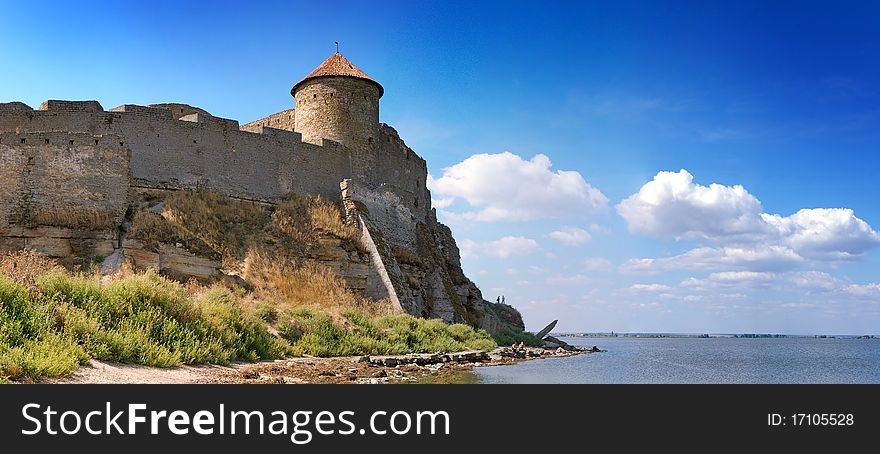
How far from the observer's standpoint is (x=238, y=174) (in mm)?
21859

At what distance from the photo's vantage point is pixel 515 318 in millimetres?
35156

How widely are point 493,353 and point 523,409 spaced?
14432mm

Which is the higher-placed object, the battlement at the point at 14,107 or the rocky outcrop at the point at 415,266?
the battlement at the point at 14,107

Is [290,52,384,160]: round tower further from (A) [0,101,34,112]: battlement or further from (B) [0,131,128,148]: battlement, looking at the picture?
(A) [0,101,34,112]: battlement

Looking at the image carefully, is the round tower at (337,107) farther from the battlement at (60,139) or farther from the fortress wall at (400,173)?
the battlement at (60,139)

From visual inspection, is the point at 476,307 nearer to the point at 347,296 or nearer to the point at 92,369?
the point at 347,296

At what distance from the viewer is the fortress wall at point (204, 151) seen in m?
20.0

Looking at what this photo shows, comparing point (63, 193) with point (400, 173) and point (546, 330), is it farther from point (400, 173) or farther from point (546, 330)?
point (546, 330)

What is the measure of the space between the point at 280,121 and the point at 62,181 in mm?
8928

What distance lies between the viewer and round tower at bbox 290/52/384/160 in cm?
2411

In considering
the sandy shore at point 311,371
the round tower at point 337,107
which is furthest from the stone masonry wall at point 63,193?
the sandy shore at point 311,371

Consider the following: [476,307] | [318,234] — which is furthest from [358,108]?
[476,307]

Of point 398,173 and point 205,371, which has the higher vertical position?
point 398,173

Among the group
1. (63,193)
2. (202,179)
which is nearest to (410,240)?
(202,179)
